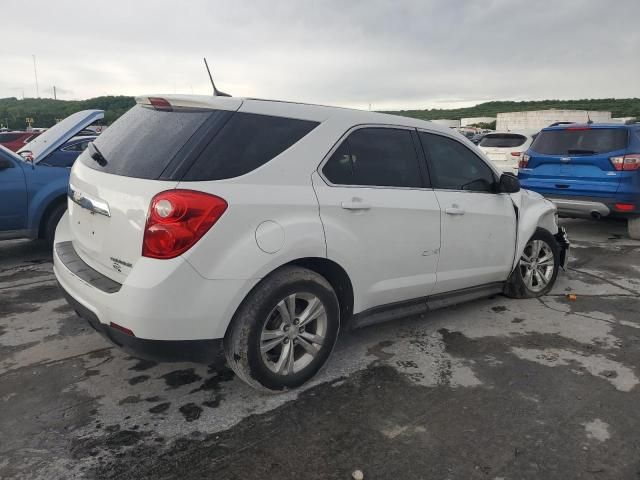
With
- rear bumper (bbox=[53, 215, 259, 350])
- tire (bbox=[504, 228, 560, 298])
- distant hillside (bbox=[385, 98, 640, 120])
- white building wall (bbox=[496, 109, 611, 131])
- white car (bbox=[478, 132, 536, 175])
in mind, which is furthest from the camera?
distant hillside (bbox=[385, 98, 640, 120])

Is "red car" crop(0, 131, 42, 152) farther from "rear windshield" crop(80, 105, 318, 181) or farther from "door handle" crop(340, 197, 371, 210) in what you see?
"door handle" crop(340, 197, 371, 210)

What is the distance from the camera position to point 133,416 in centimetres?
289

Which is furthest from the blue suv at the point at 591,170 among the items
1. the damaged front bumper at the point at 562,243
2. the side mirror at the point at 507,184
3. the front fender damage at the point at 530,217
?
the side mirror at the point at 507,184

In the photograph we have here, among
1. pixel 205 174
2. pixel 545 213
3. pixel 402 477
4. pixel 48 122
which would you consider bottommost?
pixel 402 477

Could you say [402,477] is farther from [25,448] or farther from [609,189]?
[609,189]

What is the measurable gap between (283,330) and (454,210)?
1627 millimetres

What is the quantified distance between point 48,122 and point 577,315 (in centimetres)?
9144

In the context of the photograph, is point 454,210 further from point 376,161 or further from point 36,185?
point 36,185

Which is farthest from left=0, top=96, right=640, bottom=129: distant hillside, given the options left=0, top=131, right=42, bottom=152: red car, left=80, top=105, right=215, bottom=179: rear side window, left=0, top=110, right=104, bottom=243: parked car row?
left=80, top=105, right=215, bottom=179: rear side window

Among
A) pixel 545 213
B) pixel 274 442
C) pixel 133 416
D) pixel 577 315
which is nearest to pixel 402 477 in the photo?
pixel 274 442

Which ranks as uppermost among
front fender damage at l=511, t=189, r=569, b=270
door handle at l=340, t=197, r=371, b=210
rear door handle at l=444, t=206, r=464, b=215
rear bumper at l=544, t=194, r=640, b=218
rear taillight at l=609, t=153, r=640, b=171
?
rear taillight at l=609, t=153, r=640, b=171

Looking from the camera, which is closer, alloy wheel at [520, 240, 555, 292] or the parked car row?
alloy wheel at [520, 240, 555, 292]

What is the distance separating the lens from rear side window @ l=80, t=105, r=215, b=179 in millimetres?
2863

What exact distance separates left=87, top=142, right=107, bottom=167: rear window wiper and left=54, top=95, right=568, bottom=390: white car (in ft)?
0.03
